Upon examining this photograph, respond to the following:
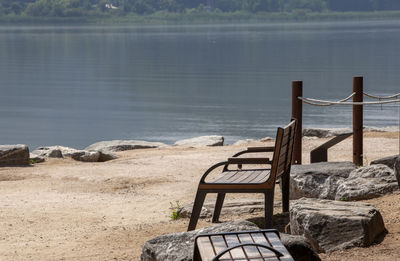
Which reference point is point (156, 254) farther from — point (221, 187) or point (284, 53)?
point (284, 53)

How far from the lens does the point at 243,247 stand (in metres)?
3.96

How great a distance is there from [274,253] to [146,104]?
3057cm

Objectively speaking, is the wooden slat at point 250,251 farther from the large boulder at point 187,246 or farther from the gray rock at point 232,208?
the gray rock at point 232,208

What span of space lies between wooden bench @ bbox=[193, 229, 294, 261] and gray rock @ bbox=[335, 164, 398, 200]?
3474mm

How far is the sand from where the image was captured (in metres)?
6.46

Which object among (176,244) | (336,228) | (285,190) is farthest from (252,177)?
(176,244)

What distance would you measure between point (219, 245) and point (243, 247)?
147 millimetres

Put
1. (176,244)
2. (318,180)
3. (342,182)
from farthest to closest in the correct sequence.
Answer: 1. (318,180)
2. (342,182)
3. (176,244)

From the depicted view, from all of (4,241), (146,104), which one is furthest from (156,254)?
(146,104)

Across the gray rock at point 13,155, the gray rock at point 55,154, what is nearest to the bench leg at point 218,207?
the gray rock at point 13,155

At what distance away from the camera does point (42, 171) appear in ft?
38.5

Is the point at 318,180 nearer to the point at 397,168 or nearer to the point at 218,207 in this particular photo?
the point at 397,168

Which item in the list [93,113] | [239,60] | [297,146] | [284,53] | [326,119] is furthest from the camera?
[284,53]

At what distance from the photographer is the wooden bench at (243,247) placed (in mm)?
3763
